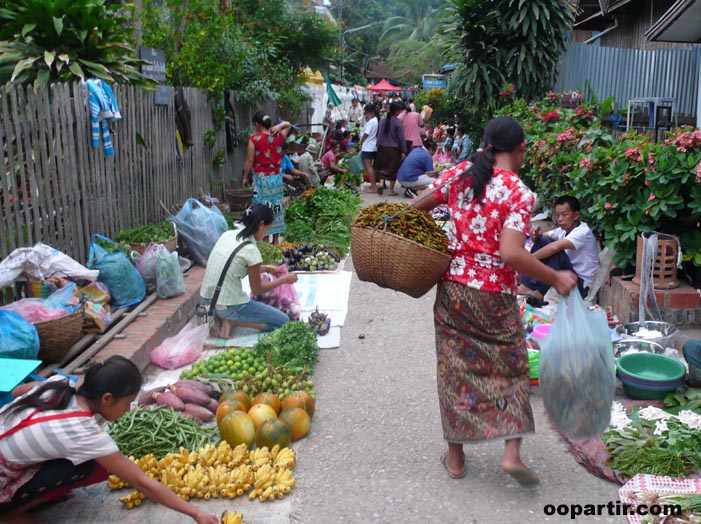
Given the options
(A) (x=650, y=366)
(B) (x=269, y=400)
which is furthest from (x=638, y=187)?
(B) (x=269, y=400)

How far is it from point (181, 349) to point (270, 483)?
222cm

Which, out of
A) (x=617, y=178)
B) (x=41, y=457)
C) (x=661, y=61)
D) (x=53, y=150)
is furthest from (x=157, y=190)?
(x=661, y=61)

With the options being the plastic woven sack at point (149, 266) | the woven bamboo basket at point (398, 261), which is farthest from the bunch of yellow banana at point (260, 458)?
the plastic woven sack at point (149, 266)

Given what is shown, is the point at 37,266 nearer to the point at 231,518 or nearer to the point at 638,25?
the point at 231,518

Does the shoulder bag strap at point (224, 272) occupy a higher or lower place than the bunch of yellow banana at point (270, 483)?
higher

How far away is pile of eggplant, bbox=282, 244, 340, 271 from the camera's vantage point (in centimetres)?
883

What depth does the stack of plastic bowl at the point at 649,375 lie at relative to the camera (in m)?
4.70

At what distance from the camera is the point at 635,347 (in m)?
5.37

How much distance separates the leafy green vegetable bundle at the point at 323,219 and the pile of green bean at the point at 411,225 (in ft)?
18.6

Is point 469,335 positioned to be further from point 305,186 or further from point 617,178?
point 305,186

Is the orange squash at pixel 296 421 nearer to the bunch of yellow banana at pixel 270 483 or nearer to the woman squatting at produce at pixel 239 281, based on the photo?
the bunch of yellow banana at pixel 270 483

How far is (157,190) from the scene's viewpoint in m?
9.15

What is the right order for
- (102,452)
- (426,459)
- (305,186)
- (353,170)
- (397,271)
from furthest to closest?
1. (353,170)
2. (305,186)
3. (426,459)
4. (397,271)
5. (102,452)

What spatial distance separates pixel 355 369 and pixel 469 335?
2.15 meters
